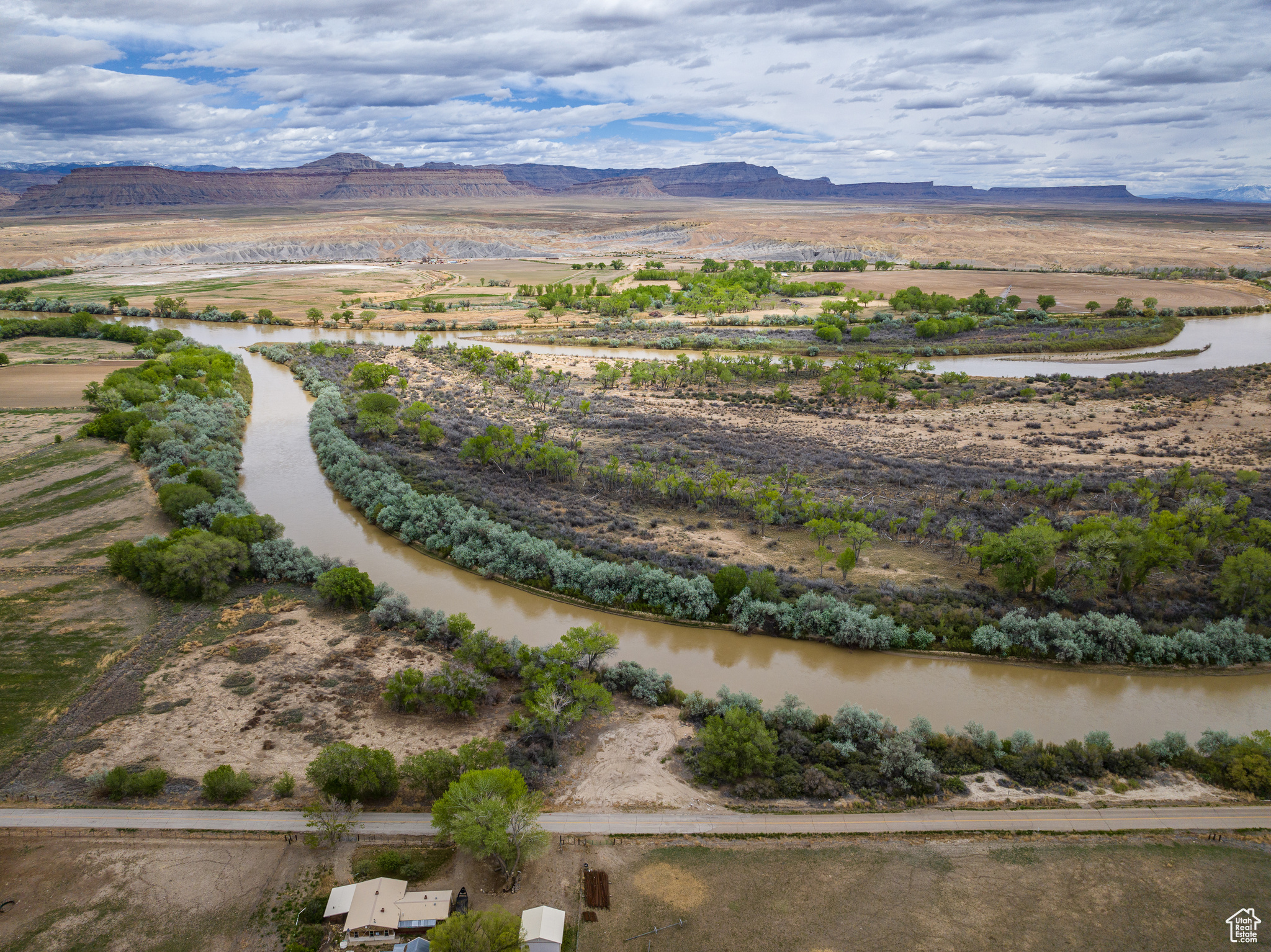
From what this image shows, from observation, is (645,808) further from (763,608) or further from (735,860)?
(763,608)

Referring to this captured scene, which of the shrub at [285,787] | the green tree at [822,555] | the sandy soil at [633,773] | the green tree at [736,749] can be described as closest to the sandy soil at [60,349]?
the shrub at [285,787]

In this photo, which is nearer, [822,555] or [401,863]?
[401,863]

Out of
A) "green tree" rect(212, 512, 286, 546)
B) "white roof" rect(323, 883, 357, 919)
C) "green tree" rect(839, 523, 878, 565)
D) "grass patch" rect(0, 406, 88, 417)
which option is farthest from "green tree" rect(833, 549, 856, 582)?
"grass patch" rect(0, 406, 88, 417)

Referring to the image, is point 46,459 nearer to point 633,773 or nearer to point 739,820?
point 633,773

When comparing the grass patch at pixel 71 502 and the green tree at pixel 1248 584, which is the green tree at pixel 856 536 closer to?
the green tree at pixel 1248 584

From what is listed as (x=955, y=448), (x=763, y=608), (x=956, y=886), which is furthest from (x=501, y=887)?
(x=955, y=448)

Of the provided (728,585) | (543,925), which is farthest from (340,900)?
(728,585)

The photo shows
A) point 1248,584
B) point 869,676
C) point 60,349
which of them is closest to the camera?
point 869,676
